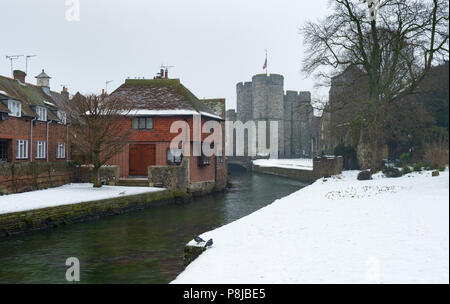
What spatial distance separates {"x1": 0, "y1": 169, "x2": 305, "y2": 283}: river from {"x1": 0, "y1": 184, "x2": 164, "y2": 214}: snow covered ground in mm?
1400

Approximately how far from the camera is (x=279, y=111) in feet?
272

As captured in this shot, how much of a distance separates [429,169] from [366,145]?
7.80 meters

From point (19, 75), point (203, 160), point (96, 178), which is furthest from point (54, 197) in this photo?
point (19, 75)

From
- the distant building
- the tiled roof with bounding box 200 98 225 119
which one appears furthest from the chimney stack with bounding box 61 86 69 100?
the distant building

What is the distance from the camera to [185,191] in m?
27.1

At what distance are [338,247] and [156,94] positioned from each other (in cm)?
2614

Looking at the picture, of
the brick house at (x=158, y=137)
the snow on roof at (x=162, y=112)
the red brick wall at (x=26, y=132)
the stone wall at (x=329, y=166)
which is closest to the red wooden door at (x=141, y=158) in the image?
the brick house at (x=158, y=137)

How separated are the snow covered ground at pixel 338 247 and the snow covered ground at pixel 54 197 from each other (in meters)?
9.65

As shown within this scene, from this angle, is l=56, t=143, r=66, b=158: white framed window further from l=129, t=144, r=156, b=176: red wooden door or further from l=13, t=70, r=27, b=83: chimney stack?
l=129, t=144, r=156, b=176: red wooden door

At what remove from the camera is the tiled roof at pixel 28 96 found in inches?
1109

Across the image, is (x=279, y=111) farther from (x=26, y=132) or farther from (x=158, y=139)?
(x=26, y=132)

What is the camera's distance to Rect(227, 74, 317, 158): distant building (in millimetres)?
82062
